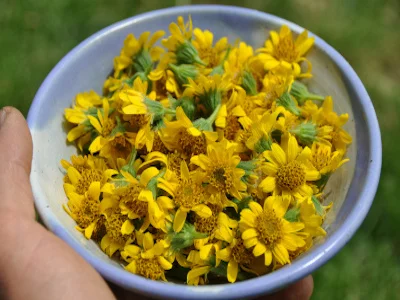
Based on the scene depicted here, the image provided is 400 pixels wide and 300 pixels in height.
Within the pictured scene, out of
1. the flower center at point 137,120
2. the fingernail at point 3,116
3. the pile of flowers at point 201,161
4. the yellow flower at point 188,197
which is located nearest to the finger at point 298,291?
the pile of flowers at point 201,161

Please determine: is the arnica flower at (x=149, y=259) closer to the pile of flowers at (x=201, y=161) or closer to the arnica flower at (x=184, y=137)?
the pile of flowers at (x=201, y=161)

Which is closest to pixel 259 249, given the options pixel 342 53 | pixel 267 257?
pixel 267 257

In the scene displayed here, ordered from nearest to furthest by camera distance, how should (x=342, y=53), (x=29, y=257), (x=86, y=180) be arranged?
(x=29, y=257) → (x=86, y=180) → (x=342, y=53)

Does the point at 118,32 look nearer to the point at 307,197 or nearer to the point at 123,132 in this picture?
the point at 123,132

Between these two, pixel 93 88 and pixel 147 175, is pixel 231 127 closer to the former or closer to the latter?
pixel 147 175

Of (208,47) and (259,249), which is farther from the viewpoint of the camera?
(208,47)

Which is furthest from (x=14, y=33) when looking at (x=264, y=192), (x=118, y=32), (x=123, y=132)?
(x=264, y=192)

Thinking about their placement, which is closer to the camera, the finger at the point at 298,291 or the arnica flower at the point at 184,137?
the arnica flower at the point at 184,137

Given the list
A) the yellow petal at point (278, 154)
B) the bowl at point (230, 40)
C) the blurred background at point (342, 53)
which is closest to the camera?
the bowl at point (230, 40)
